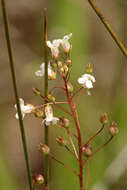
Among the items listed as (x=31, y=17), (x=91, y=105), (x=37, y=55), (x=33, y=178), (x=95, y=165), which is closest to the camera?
(x=33, y=178)

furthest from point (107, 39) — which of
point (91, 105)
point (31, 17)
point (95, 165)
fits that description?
point (95, 165)

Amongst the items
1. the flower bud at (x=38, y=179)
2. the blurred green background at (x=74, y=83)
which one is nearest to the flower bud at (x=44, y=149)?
the flower bud at (x=38, y=179)

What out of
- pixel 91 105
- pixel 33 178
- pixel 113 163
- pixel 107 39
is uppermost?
pixel 107 39

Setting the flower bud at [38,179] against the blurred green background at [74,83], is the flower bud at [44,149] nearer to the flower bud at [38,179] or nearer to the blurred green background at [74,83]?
the flower bud at [38,179]

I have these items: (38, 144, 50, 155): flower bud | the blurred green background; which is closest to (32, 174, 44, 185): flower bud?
(38, 144, 50, 155): flower bud

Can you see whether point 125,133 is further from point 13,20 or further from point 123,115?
point 13,20

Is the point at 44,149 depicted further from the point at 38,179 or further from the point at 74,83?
the point at 74,83

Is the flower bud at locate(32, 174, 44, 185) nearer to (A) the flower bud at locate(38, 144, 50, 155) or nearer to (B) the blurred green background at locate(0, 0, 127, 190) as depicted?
(A) the flower bud at locate(38, 144, 50, 155)

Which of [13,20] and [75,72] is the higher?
[13,20]
